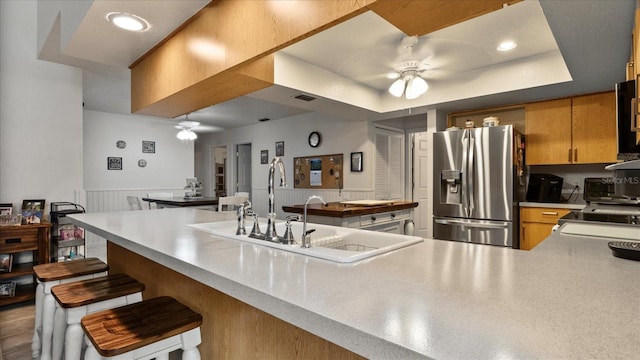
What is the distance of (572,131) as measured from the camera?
11.7ft

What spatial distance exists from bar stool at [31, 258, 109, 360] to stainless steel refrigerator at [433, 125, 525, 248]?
3512mm

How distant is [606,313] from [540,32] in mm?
2917

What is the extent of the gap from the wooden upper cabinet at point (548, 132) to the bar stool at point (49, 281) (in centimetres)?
439

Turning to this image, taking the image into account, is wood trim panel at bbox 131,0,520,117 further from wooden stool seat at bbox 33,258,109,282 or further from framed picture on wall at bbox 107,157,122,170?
framed picture on wall at bbox 107,157,122,170

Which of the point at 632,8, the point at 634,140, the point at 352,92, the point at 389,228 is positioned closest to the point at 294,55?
the point at 352,92

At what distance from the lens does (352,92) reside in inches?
160

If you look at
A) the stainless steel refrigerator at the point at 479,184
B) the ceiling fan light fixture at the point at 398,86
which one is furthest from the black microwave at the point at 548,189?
the ceiling fan light fixture at the point at 398,86

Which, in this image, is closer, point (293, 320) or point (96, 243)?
point (293, 320)

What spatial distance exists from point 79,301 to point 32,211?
2.41 meters

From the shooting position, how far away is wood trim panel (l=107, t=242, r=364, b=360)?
3.20 ft

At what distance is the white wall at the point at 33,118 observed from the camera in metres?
3.04

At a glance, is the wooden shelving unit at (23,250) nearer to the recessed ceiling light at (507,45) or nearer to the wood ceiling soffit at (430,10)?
the wood ceiling soffit at (430,10)

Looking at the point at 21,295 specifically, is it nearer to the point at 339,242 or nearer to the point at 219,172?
the point at 339,242

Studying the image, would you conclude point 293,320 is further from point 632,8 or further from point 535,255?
point 632,8
